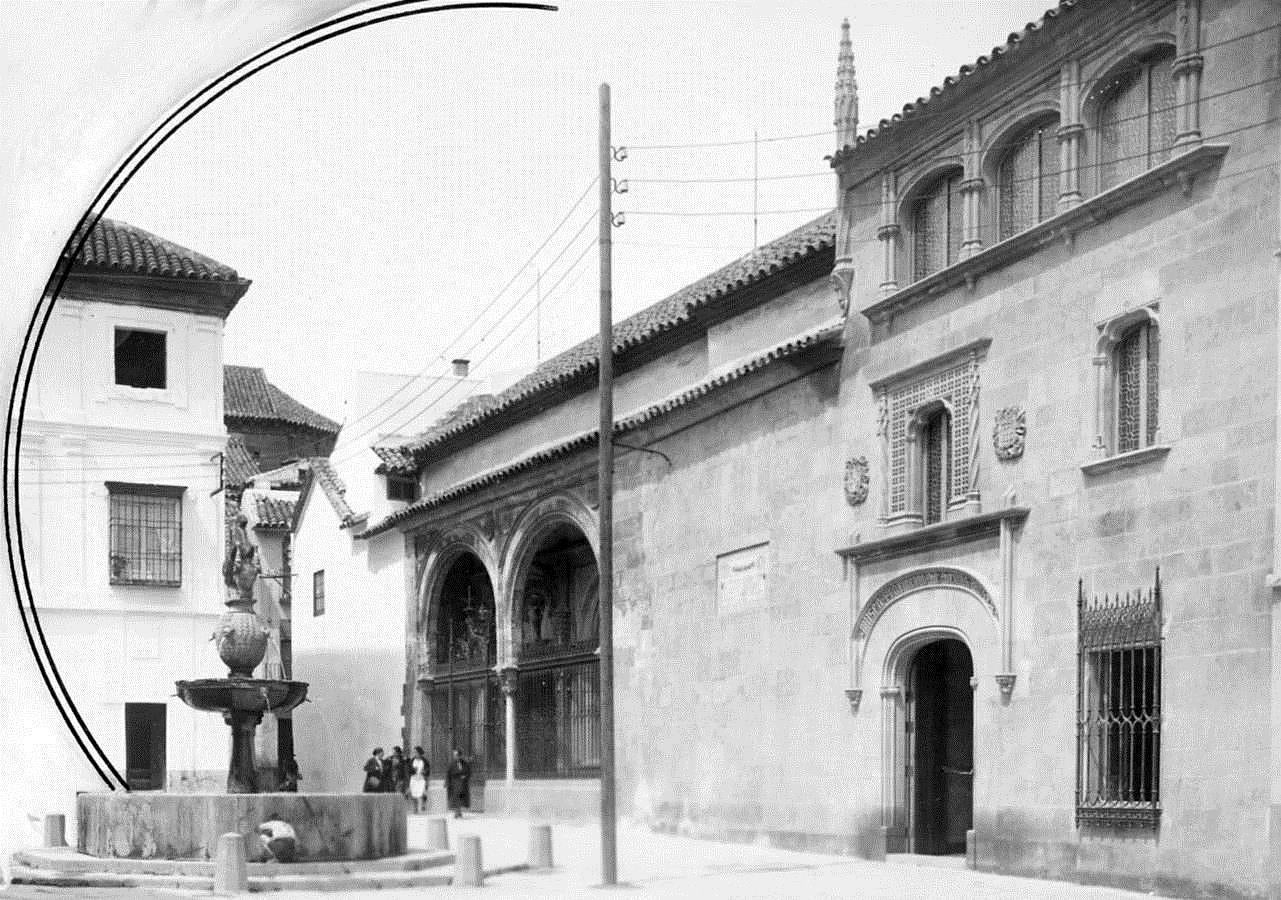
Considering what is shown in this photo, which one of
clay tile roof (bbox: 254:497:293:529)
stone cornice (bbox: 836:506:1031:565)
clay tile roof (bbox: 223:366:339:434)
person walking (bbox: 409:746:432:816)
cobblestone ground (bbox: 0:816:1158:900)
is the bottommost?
person walking (bbox: 409:746:432:816)

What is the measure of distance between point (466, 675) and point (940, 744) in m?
10.4

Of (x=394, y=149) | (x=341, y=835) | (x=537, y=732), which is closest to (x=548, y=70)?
(x=394, y=149)

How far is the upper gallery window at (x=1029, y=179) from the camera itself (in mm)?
14016

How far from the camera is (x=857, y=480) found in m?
16.2

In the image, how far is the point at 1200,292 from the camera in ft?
40.6

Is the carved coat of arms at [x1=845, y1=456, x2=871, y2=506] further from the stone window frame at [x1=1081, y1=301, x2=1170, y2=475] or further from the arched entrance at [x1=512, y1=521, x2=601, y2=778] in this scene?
the arched entrance at [x1=512, y1=521, x2=601, y2=778]

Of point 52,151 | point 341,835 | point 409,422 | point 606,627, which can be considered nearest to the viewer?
point 52,151

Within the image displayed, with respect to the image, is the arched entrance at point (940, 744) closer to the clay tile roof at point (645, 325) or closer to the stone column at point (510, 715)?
the clay tile roof at point (645, 325)

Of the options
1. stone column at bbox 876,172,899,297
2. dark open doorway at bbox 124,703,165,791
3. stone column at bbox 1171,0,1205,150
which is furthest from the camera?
dark open doorway at bbox 124,703,165,791

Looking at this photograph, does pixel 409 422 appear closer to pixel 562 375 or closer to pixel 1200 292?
pixel 562 375

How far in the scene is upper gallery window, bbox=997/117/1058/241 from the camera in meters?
14.0

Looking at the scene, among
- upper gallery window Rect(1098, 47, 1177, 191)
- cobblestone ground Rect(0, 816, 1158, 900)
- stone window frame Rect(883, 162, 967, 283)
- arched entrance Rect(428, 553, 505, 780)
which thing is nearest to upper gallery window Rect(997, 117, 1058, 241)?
upper gallery window Rect(1098, 47, 1177, 191)

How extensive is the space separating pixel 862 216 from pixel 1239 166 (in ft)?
15.6

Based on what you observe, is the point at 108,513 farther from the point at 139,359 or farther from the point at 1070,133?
the point at 1070,133
